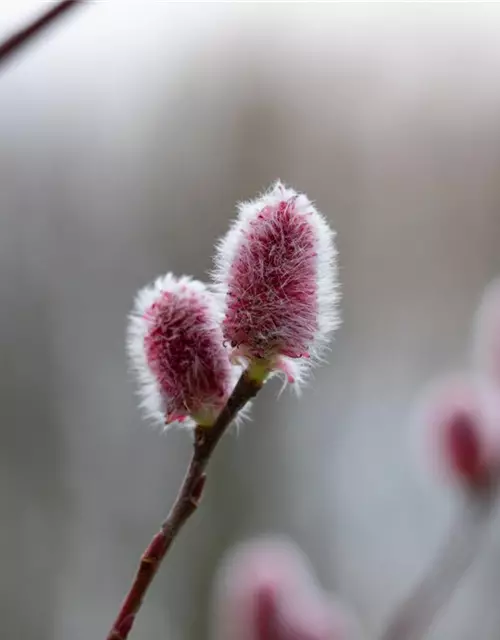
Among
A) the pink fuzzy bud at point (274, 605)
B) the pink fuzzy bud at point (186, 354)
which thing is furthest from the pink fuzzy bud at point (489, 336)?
the pink fuzzy bud at point (186, 354)

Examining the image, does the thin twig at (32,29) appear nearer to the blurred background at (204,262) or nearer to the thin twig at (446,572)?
the thin twig at (446,572)

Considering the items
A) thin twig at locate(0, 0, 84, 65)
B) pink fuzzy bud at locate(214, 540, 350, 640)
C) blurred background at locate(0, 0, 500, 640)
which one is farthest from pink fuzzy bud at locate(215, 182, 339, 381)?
blurred background at locate(0, 0, 500, 640)

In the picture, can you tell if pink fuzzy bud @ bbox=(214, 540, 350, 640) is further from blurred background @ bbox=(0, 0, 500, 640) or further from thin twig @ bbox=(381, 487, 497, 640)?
blurred background @ bbox=(0, 0, 500, 640)

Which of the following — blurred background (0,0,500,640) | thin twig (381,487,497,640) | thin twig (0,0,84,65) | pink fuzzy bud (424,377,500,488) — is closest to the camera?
thin twig (0,0,84,65)

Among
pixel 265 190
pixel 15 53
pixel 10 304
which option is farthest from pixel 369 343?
pixel 15 53

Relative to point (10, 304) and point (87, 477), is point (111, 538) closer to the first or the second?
point (87, 477)

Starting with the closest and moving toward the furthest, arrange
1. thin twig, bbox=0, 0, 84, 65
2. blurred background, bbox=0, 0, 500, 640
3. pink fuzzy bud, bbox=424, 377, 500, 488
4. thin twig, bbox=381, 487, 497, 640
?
1. thin twig, bbox=0, 0, 84, 65
2. thin twig, bbox=381, 487, 497, 640
3. pink fuzzy bud, bbox=424, 377, 500, 488
4. blurred background, bbox=0, 0, 500, 640
